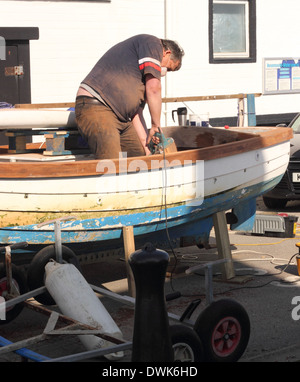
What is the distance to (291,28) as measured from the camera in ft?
57.7

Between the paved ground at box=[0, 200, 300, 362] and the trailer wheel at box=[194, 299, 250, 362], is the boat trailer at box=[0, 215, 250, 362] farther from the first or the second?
the paved ground at box=[0, 200, 300, 362]

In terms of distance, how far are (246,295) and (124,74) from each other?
237 centimetres

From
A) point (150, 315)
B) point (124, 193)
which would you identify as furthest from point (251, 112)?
point (150, 315)

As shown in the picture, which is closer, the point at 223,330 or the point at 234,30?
the point at 223,330

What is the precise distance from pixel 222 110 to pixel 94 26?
3345 mm

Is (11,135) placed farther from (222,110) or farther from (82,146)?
(222,110)

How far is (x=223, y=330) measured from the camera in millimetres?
5926

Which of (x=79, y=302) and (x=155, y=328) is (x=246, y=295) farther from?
(x=155, y=328)

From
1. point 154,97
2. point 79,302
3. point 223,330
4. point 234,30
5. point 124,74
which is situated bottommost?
point 223,330

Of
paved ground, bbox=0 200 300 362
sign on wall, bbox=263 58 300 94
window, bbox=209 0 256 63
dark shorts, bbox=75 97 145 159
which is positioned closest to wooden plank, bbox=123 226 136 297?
paved ground, bbox=0 200 300 362

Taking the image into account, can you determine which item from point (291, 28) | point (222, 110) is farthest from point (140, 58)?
point (291, 28)

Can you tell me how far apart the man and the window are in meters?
8.69

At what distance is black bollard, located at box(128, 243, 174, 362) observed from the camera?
5.07m

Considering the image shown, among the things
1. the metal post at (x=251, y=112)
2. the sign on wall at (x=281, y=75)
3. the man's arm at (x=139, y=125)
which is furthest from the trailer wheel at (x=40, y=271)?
the sign on wall at (x=281, y=75)
